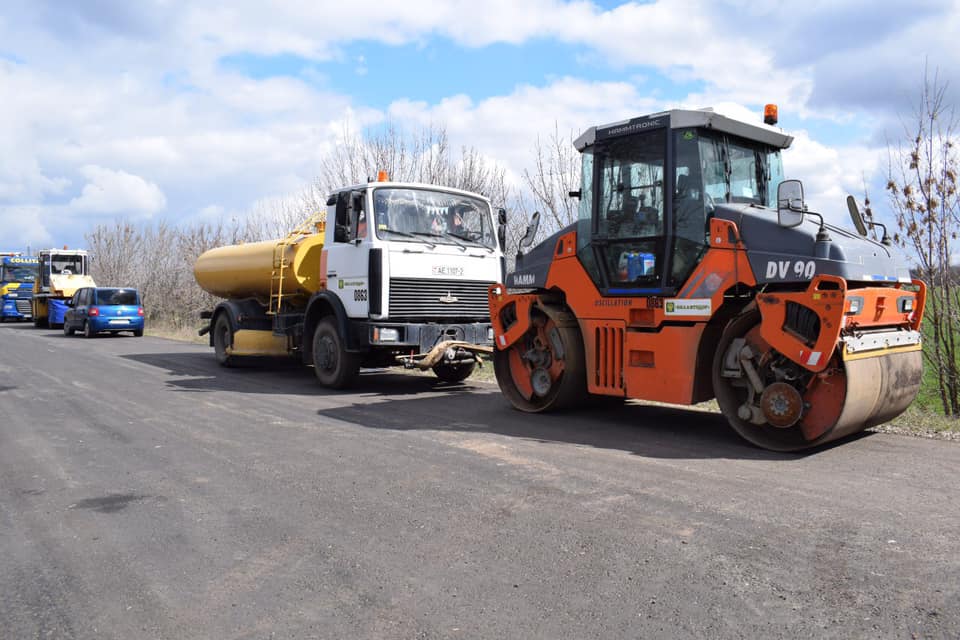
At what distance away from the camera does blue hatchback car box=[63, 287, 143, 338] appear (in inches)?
979

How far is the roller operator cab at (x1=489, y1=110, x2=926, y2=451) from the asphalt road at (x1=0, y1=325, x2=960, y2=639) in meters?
0.50

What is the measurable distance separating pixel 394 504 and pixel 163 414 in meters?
4.98

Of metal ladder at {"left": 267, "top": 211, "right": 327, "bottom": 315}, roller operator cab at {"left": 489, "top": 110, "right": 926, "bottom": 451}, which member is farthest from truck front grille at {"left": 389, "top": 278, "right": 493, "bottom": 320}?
metal ladder at {"left": 267, "top": 211, "right": 327, "bottom": 315}

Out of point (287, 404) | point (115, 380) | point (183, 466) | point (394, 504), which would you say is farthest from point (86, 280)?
point (394, 504)

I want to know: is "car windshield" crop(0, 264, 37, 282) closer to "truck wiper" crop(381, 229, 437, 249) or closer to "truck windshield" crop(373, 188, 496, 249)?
"truck windshield" crop(373, 188, 496, 249)

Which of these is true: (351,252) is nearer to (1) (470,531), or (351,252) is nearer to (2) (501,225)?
(2) (501,225)

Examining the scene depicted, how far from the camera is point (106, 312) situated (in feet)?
81.8

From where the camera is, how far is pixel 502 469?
20.4 ft

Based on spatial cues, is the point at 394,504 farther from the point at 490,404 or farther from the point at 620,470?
the point at 490,404

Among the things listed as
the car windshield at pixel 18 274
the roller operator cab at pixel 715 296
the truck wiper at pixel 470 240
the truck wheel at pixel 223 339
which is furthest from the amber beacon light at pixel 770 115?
the car windshield at pixel 18 274

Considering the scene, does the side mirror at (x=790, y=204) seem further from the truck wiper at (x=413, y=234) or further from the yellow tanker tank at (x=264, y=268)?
the yellow tanker tank at (x=264, y=268)

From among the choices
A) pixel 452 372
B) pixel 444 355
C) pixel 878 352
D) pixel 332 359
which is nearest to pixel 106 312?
pixel 332 359

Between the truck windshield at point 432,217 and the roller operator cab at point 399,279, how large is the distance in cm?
1

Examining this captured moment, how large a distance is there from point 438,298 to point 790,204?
217 inches
